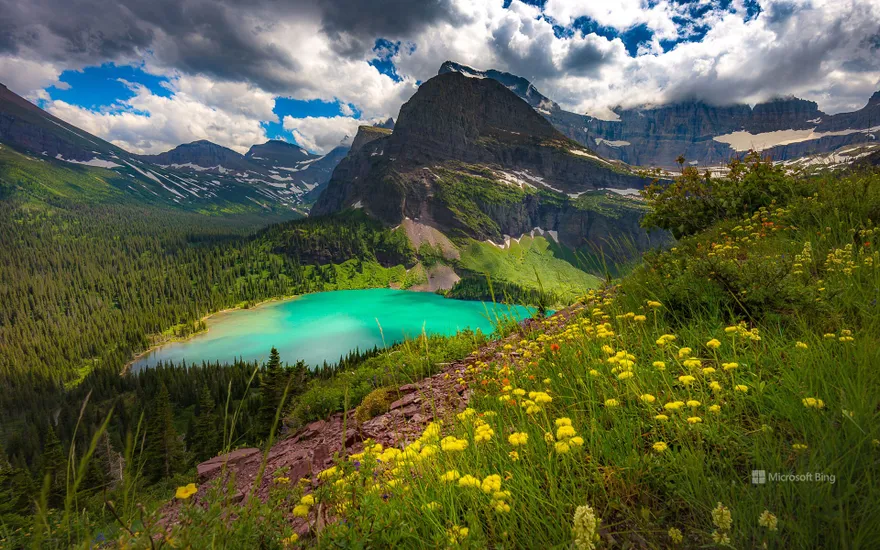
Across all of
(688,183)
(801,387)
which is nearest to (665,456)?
(801,387)

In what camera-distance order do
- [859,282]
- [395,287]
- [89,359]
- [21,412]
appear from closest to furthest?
[859,282] → [21,412] → [89,359] → [395,287]

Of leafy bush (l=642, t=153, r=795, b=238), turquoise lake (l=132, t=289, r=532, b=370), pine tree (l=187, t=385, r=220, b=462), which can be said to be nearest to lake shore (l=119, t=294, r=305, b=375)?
turquoise lake (l=132, t=289, r=532, b=370)

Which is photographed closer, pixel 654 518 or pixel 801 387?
pixel 654 518

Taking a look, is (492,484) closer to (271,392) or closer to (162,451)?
(271,392)

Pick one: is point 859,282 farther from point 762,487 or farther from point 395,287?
point 395,287

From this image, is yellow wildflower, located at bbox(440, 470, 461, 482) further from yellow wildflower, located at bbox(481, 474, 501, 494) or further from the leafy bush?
the leafy bush

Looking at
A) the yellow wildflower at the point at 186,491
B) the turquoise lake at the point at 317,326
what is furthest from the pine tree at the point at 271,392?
the turquoise lake at the point at 317,326

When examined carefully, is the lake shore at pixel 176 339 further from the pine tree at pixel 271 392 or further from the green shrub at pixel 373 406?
the green shrub at pixel 373 406
